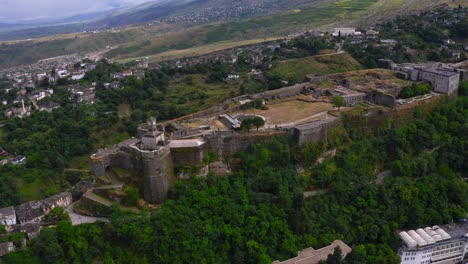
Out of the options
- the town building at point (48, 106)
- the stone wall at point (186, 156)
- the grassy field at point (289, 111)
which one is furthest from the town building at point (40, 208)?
the town building at point (48, 106)

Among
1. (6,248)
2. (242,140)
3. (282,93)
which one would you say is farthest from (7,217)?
(282,93)

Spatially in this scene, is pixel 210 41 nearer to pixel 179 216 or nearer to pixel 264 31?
pixel 264 31

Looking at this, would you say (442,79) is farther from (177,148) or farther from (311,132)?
(177,148)

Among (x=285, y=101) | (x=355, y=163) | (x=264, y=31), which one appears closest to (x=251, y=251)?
(x=355, y=163)

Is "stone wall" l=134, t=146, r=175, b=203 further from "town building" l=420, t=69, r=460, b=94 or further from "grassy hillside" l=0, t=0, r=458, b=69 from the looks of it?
"grassy hillside" l=0, t=0, r=458, b=69

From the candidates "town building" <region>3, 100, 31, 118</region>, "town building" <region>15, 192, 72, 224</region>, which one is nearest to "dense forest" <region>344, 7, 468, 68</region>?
"town building" <region>15, 192, 72, 224</region>

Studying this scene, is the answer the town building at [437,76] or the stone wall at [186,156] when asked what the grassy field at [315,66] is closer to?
the town building at [437,76]

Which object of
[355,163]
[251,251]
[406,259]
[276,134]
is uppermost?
[276,134]
